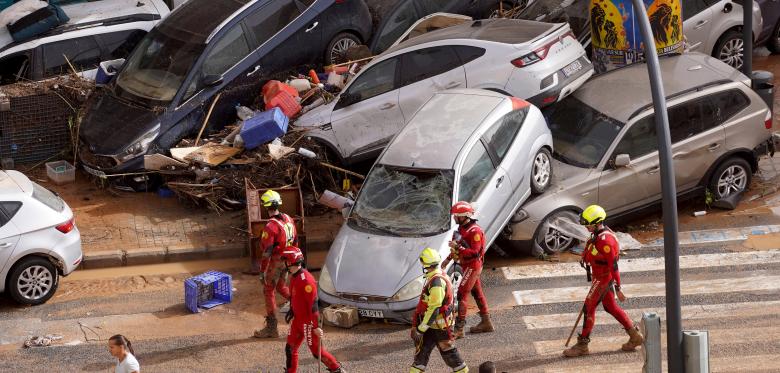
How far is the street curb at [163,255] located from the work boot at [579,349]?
445cm

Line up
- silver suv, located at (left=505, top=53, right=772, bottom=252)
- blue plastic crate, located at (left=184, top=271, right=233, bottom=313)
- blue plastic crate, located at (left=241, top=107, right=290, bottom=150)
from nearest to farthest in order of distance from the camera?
blue plastic crate, located at (left=184, top=271, right=233, bottom=313) → silver suv, located at (left=505, top=53, right=772, bottom=252) → blue plastic crate, located at (left=241, top=107, right=290, bottom=150)

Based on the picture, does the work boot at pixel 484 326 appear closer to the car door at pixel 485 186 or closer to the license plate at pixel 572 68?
the car door at pixel 485 186

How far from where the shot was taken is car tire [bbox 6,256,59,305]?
15.2 meters

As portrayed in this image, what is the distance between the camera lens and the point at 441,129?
15.8m

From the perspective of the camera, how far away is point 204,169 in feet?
58.4

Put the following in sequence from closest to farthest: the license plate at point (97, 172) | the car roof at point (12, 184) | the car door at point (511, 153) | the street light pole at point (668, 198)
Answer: the street light pole at point (668, 198), the car roof at point (12, 184), the car door at point (511, 153), the license plate at point (97, 172)

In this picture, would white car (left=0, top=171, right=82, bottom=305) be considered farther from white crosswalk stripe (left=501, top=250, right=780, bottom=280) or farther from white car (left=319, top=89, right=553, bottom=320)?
white crosswalk stripe (left=501, top=250, right=780, bottom=280)

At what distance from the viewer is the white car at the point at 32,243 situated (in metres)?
15.1

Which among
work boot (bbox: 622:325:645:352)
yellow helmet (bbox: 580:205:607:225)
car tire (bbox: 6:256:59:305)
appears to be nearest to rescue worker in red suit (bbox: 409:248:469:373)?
yellow helmet (bbox: 580:205:607:225)

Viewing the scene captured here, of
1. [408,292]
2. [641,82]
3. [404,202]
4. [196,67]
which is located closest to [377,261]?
[408,292]

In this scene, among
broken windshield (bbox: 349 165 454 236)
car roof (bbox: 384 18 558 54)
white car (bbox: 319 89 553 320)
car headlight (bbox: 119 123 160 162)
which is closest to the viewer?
white car (bbox: 319 89 553 320)

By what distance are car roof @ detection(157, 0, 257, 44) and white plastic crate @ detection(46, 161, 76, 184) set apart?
7.88 feet

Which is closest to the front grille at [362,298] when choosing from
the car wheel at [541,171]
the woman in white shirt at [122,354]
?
the car wheel at [541,171]

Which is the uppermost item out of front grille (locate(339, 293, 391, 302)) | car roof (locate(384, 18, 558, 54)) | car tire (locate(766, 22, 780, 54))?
car roof (locate(384, 18, 558, 54))
